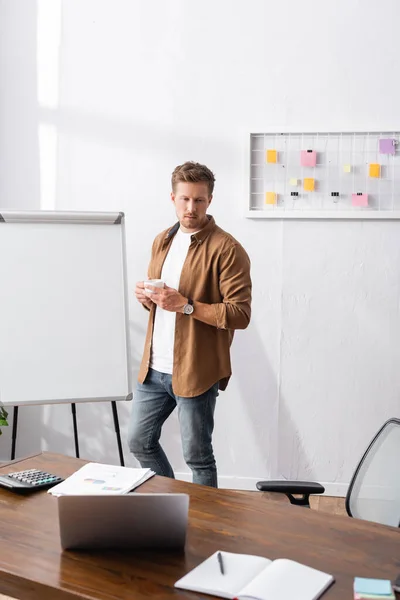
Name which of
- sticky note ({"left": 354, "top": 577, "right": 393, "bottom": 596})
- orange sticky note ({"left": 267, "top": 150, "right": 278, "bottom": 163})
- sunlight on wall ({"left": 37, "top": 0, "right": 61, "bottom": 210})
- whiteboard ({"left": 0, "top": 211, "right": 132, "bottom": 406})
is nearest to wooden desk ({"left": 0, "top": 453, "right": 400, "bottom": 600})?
sticky note ({"left": 354, "top": 577, "right": 393, "bottom": 596})

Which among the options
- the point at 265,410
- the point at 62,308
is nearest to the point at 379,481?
the point at 62,308

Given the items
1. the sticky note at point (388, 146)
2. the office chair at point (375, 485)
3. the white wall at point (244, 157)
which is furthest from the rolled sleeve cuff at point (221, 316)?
the sticky note at point (388, 146)

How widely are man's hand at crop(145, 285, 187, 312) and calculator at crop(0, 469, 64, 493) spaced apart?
92cm

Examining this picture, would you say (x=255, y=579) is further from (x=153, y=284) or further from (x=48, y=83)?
(x=48, y=83)

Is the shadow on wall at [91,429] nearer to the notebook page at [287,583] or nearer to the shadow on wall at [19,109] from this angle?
the shadow on wall at [19,109]

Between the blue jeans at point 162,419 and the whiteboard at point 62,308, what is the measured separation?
1.10ft

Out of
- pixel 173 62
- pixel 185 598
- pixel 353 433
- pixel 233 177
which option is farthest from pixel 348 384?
pixel 185 598

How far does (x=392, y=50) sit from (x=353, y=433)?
1978 mm

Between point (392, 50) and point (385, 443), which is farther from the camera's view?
point (392, 50)

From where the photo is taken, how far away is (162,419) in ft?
9.53

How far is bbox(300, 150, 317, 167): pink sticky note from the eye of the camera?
3.62 m

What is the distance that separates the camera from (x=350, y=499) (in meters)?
2.01

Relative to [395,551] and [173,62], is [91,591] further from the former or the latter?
[173,62]

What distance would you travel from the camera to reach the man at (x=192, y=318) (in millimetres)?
2684
